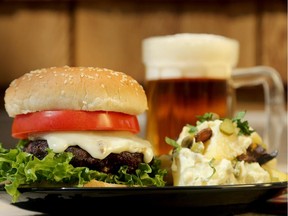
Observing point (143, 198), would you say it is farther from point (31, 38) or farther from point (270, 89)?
point (31, 38)

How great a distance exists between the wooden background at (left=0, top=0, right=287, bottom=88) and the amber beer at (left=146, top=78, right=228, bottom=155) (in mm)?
1133

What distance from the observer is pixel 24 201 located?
990 mm

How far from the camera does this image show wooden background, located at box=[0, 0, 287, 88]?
2760mm

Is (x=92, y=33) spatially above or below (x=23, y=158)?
above

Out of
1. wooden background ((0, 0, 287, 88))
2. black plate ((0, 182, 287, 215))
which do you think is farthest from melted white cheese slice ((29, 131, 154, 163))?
wooden background ((0, 0, 287, 88))

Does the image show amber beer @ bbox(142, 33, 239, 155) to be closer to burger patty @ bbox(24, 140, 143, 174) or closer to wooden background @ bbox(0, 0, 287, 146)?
burger patty @ bbox(24, 140, 143, 174)

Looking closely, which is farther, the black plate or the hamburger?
the hamburger

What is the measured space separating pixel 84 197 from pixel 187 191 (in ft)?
0.47

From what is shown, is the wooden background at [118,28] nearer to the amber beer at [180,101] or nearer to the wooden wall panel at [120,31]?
the wooden wall panel at [120,31]

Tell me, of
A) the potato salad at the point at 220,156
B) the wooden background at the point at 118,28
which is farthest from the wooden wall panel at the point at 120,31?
the potato salad at the point at 220,156

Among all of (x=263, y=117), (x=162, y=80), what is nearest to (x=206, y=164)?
(x=162, y=80)

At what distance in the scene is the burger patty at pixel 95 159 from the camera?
1.05 metres

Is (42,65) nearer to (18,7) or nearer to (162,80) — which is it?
(18,7)

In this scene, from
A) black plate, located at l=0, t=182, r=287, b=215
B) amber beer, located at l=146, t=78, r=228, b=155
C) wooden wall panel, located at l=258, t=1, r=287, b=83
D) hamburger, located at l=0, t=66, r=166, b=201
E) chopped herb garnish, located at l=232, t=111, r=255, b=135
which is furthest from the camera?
wooden wall panel, located at l=258, t=1, r=287, b=83
